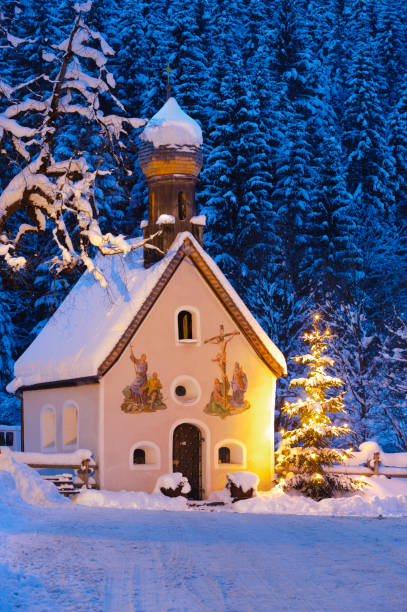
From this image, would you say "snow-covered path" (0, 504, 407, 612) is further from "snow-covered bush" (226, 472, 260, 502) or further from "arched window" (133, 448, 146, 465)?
"arched window" (133, 448, 146, 465)

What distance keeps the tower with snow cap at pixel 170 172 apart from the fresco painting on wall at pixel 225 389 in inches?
140

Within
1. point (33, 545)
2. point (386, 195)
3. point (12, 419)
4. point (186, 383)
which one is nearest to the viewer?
point (33, 545)

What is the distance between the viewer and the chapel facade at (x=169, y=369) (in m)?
25.9

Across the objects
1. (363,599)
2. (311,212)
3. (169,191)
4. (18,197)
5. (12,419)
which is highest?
(311,212)

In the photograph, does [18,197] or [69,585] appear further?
[18,197]

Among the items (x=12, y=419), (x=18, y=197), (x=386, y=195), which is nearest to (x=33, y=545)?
(x=18, y=197)

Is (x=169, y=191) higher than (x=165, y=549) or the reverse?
higher

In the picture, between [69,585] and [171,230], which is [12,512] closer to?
[69,585]

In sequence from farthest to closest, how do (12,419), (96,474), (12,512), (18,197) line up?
(12,419) → (96,474) → (18,197) → (12,512)

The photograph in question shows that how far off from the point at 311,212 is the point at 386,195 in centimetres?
951

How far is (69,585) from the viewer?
9.73m

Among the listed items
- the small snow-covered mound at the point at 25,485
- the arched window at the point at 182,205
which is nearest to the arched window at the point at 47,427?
the arched window at the point at 182,205

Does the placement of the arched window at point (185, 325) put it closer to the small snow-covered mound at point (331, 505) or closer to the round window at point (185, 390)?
the round window at point (185, 390)

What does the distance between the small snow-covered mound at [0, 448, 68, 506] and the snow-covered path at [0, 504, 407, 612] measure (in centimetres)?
122
